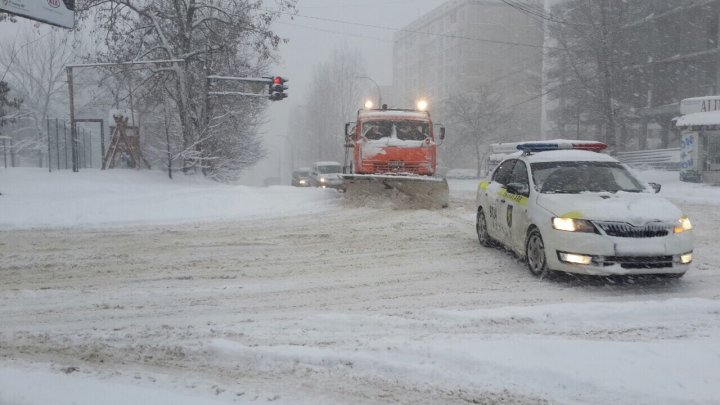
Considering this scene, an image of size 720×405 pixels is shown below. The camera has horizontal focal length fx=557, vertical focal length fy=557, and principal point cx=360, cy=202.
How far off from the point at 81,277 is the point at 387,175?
31.1ft

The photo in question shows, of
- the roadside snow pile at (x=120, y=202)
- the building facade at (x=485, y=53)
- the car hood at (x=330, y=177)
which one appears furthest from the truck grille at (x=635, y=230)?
the building facade at (x=485, y=53)

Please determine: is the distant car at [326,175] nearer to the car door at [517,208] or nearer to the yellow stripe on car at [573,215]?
the car door at [517,208]

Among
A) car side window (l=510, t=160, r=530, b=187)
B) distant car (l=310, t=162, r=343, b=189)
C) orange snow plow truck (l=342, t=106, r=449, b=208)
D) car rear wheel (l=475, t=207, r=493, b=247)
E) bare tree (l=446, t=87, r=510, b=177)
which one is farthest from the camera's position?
bare tree (l=446, t=87, r=510, b=177)

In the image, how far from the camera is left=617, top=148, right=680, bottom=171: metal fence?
1310 inches

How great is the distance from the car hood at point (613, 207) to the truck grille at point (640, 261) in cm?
39

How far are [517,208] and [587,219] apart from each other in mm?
1387

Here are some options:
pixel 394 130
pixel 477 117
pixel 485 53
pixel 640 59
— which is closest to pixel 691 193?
pixel 394 130

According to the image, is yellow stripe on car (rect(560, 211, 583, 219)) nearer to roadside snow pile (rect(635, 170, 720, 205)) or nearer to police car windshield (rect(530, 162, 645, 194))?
police car windshield (rect(530, 162, 645, 194))

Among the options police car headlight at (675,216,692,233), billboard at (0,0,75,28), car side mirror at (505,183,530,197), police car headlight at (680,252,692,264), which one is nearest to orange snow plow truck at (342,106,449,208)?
car side mirror at (505,183,530,197)

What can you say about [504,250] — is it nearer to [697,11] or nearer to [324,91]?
[697,11]

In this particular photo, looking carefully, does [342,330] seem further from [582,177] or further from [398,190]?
[398,190]

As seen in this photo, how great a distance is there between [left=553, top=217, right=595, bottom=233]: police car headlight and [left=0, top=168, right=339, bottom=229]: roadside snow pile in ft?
28.5

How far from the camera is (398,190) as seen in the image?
49.8 feet

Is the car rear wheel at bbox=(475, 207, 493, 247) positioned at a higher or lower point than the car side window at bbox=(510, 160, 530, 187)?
lower
